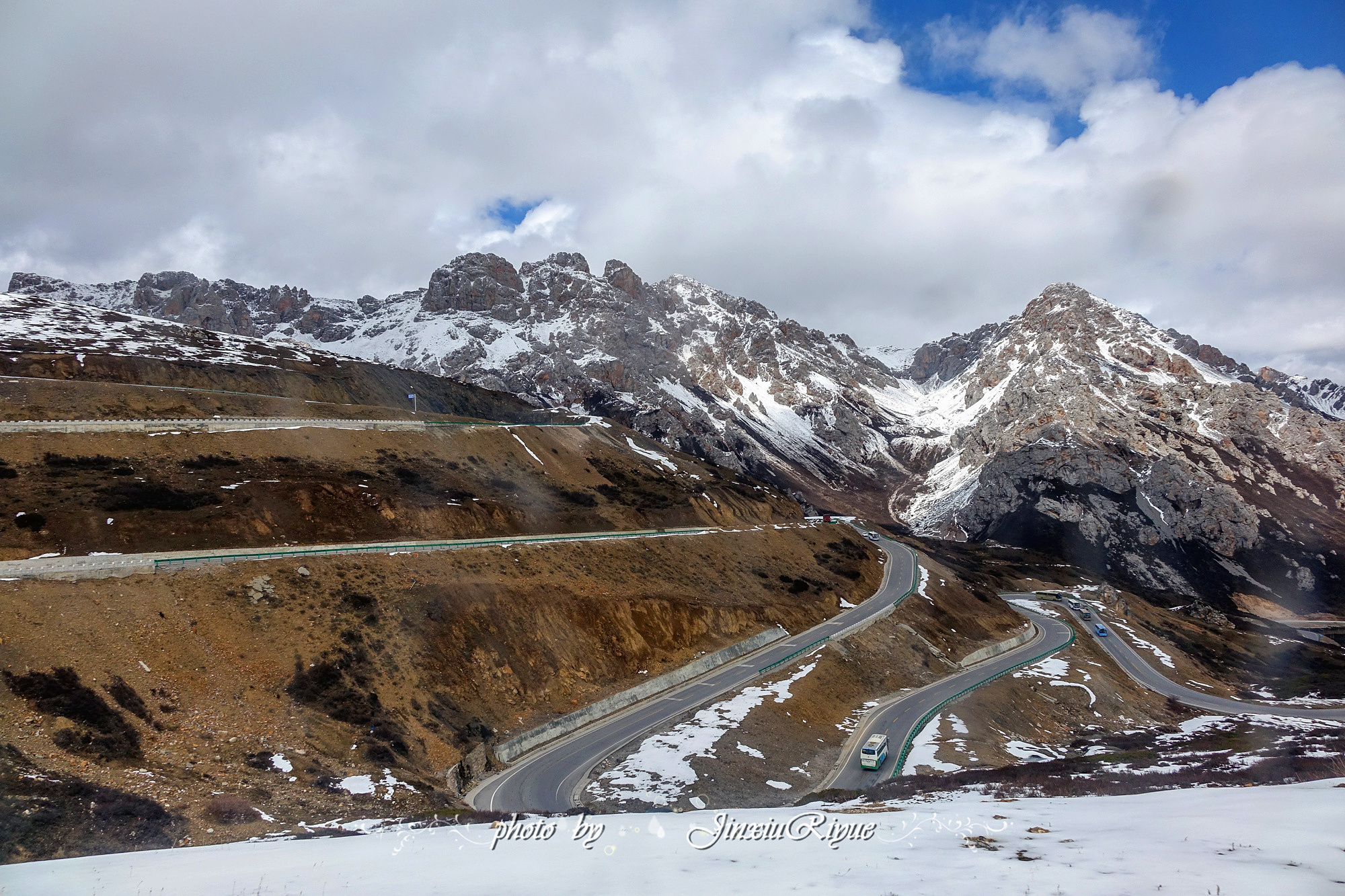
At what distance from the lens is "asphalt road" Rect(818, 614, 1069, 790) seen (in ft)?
116

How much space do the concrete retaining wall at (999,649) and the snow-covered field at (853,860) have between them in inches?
2054

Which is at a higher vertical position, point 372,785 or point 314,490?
point 314,490

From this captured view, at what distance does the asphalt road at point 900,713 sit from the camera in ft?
116

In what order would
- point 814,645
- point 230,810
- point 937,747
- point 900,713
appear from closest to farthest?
point 230,810
point 937,747
point 900,713
point 814,645

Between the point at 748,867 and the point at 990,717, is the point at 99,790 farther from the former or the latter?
the point at 990,717

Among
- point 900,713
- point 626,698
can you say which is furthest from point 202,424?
point 900,713

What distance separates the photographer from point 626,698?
140 ft

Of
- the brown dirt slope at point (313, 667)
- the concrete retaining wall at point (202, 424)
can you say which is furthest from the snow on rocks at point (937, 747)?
the concrete retaining wall at point (202, 424)

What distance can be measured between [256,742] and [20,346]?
100061 millimetres

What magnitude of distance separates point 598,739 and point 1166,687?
63.5 m

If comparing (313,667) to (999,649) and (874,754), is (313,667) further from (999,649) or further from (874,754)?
(999,649)

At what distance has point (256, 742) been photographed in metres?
26.6

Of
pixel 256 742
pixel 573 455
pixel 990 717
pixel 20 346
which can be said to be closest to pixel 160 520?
pixel 256 742

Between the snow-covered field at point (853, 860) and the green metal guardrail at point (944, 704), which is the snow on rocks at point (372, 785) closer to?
the snow-covered field at point (853, 860)
